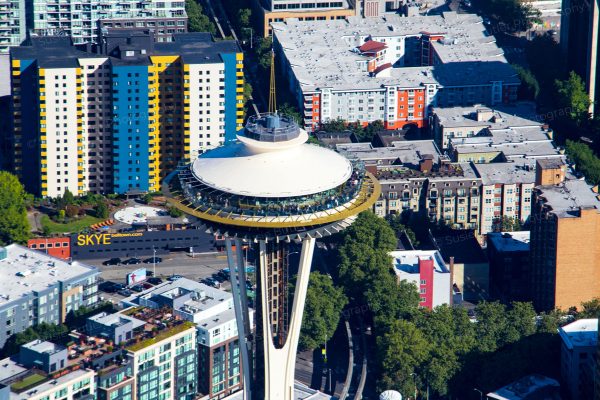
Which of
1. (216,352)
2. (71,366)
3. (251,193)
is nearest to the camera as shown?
(251,193)

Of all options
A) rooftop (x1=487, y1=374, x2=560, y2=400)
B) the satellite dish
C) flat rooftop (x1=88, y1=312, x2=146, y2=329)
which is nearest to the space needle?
the satellite dish

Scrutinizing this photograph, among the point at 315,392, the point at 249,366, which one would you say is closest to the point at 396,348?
the point at 315,392

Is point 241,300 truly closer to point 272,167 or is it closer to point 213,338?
point 272,167

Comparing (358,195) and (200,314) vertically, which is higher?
(358,195)

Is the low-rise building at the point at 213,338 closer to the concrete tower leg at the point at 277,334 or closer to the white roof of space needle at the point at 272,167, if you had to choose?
the concrete tower leg at the point at 277,334

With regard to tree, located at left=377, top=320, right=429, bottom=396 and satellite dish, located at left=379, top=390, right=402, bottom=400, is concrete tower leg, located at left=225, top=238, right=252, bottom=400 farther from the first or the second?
tree, located at left=377, top=320, right=429, bottom=396

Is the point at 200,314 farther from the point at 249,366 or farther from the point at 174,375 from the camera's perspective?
the point at 249,366

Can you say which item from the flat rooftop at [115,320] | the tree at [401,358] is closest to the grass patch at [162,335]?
the flat rooftop at [115,320]
